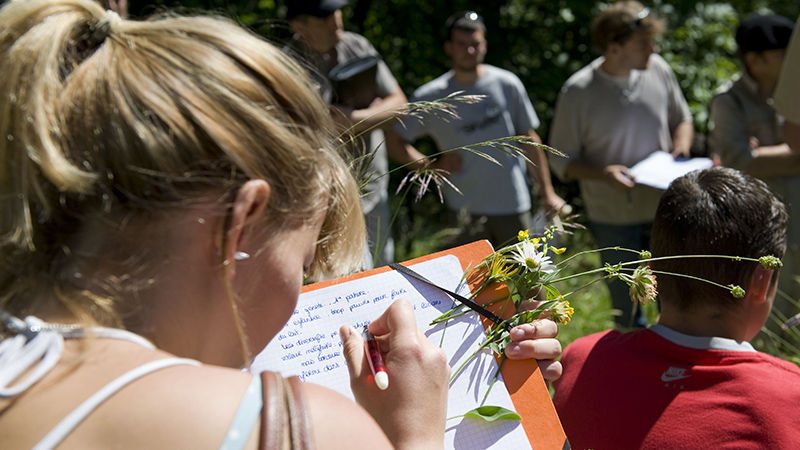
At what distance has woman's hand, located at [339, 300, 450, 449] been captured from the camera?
1016mm

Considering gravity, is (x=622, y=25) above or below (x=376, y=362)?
below

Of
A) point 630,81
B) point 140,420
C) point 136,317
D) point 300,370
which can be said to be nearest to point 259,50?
point 136,317

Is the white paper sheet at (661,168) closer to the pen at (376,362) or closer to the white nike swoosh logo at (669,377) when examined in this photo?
the white nike swoosh logo at (669,377)

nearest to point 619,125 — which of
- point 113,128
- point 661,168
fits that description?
point 661,168

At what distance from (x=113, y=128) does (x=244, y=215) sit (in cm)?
19

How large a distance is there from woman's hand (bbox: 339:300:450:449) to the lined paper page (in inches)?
5.1

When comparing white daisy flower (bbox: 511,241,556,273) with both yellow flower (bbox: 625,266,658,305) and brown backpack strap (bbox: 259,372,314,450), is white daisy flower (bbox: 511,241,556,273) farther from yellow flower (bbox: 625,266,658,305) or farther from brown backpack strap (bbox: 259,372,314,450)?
brown backpack strap (bbox: 259,372,314,450)

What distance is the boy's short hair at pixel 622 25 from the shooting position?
12.4 ft

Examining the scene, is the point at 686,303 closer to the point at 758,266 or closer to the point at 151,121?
the point at 758,266

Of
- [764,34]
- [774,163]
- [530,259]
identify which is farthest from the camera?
[764,34]

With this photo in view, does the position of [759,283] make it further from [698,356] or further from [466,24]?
[466,24]

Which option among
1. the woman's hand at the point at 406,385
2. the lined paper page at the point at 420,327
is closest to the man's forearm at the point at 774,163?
the lined paper page at the point at 420,327

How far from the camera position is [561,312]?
4.33 feet

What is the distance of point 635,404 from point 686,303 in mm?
279
